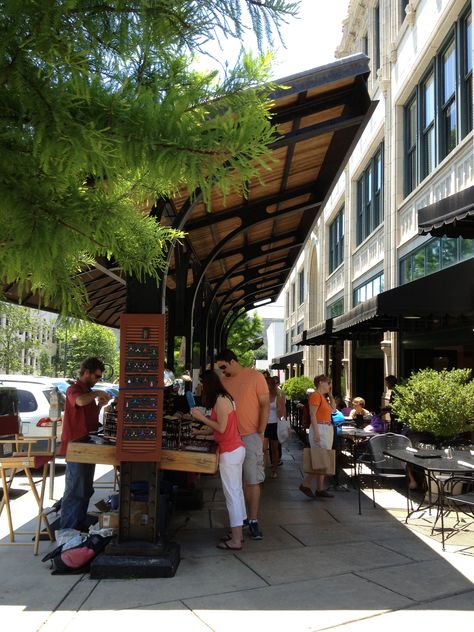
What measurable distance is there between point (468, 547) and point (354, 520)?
1.57m

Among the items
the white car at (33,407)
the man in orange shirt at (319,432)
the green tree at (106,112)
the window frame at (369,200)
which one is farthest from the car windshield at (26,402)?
the window frame at (369,200)

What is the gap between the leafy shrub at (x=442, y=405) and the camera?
8461mm

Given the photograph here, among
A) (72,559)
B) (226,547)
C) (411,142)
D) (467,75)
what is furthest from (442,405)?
(411,142)

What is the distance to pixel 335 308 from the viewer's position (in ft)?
94.8

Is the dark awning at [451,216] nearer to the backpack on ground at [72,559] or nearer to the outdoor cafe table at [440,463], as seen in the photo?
the outdoor cafe table at [440,463]

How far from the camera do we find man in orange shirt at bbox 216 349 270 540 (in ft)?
22.1

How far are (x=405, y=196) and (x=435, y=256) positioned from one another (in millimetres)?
3485

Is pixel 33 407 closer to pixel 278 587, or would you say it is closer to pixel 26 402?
pixel 26 402

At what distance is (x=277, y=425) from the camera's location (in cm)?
1182

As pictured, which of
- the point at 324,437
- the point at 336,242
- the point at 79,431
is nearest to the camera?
the point at 79,431

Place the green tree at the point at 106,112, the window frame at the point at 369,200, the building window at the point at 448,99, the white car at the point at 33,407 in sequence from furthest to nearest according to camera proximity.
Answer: the window frame at the point at 369,200 < the building window at the point at 448,99 < the white car at the point at 33,407 < the green tree at the point at 106,112

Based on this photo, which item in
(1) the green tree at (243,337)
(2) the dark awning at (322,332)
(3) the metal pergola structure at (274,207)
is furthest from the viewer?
(1) the green tree at (243,337)

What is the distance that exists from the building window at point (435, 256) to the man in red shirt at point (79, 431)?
7.10 metres

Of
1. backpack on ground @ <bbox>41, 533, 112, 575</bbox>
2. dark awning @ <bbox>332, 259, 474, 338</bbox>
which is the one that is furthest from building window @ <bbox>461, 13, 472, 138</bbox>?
backpack on ground @ <bbox>41, 533, 112, 575</bbox>
